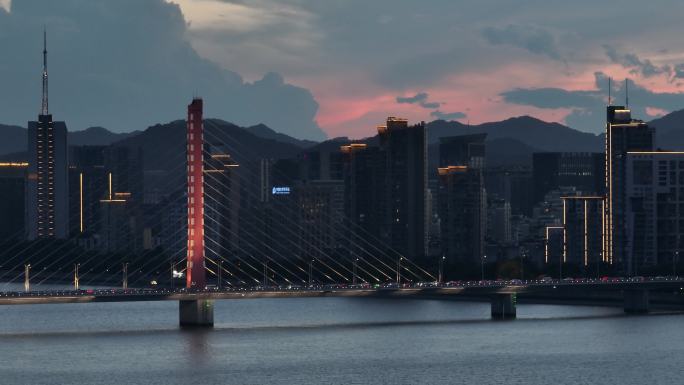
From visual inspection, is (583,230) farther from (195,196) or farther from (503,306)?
(195,196)

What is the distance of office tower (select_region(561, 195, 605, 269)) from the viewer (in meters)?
189

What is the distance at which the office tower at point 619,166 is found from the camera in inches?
6919

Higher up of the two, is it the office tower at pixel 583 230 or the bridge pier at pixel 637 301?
the office tower at pixel 583 230

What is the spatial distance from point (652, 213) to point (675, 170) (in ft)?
23.5

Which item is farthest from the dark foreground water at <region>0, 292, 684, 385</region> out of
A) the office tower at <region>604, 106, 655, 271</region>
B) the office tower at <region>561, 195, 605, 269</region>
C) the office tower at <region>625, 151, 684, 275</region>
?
the office tower at <region>561, 195, 605, 269</region>

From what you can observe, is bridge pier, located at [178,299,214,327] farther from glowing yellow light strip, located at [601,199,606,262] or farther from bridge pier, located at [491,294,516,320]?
glowing yellow light strip, located at [601,199,606,262]

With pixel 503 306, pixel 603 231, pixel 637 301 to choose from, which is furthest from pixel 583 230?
pixel 503 306

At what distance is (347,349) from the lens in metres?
87.6

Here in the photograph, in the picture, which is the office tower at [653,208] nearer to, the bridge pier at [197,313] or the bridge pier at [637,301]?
the bridge pier at [637,301]

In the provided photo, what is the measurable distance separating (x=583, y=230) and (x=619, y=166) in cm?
1039

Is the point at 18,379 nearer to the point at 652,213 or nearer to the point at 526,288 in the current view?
the point at 526,288

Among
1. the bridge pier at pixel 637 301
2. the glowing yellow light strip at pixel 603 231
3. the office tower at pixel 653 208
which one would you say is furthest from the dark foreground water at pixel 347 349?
the glowing yellow light strip at pixel 603 231

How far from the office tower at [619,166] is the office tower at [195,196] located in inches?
2866

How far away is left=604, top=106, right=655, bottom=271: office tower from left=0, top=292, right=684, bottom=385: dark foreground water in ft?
179
